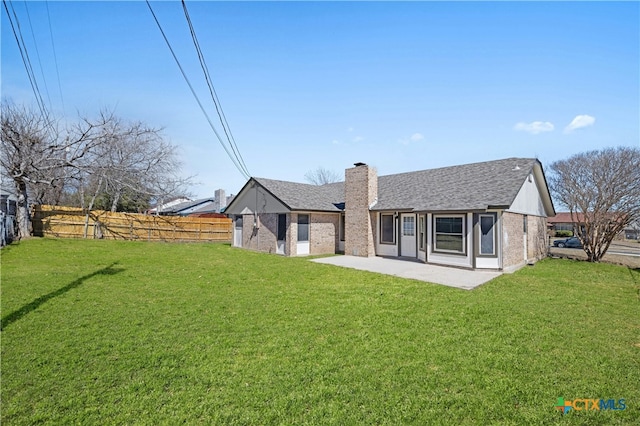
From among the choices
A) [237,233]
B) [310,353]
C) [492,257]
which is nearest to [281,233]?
[237,233]

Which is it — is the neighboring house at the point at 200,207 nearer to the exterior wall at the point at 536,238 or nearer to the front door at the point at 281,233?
the front door at the point at 281,233

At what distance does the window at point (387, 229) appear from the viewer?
15547mm

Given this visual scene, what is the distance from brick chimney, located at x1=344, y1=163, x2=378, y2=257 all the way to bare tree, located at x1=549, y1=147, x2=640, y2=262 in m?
11.8

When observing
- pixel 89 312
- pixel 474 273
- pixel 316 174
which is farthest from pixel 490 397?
pixel 316 174

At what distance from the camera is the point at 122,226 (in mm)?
21078

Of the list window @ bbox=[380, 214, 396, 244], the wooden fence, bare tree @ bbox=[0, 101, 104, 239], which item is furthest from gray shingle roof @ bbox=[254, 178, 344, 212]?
bare tree @ bbox=[0, 101, 104, 239]

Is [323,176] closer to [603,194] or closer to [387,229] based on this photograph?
[387,229]

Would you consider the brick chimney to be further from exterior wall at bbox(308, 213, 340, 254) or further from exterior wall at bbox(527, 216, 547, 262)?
exterior wall at bbox(527, 216, 547, 262)

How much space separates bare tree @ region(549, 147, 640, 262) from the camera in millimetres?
15633

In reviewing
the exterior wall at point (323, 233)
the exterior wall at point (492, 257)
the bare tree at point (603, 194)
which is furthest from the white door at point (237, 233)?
the bare tree at point (603, 194)

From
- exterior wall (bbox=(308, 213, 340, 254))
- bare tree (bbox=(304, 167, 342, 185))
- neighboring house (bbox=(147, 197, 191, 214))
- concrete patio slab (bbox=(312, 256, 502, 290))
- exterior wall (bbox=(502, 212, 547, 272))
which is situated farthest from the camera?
bare tree (bbox=(304, 167, 342, 185))

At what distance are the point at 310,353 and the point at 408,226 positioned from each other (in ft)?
38.0

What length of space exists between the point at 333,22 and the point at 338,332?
9.52m

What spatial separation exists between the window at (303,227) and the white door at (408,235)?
16.8 feet
